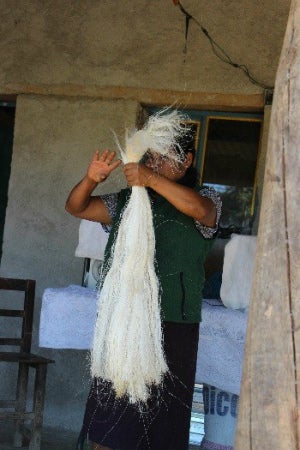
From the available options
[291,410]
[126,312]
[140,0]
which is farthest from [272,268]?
[140,0]

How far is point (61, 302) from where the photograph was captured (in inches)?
165

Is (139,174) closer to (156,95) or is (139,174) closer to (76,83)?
(156,95)

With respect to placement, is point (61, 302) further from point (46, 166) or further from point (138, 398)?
point (46, 166)

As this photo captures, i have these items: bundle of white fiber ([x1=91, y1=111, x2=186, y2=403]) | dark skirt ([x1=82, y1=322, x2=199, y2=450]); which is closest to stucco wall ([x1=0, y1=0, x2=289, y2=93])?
bundle of white fiber ([x1=91, y1=111, x2=186, y2=403])

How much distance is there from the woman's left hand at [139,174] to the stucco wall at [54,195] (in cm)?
234

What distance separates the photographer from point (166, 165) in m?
3.35

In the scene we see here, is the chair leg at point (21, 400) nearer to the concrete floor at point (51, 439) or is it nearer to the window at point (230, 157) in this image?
the concrete floor at point (51, 439)

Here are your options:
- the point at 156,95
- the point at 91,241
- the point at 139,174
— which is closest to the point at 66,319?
the point at 91,241

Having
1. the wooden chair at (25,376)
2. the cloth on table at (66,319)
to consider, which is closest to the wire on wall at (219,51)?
the wooden chair at (25,376)

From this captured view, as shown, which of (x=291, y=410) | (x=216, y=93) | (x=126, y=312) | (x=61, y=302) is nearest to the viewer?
(x=291, y=410)

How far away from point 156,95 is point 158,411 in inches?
106

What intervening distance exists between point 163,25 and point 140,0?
0.73 feet

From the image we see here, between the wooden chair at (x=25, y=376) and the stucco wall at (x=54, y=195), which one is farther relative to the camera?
the stucco wall at (x=54, y=195)

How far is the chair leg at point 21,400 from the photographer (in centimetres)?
481
